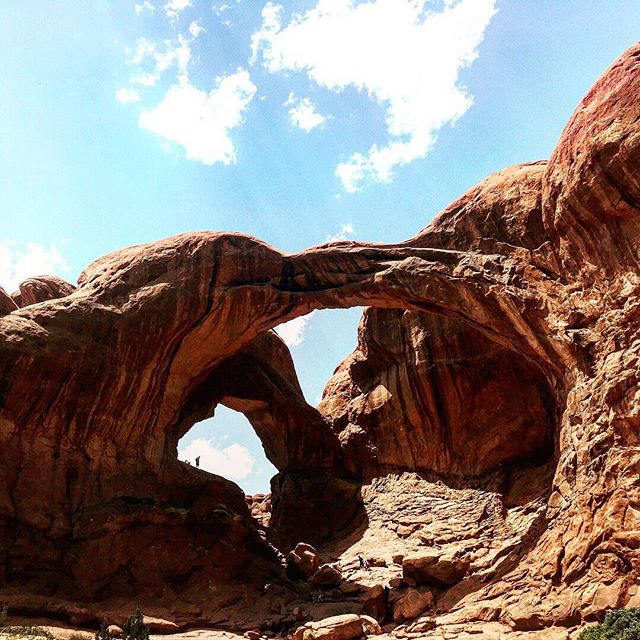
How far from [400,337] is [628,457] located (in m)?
17.7

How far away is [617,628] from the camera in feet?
40.2

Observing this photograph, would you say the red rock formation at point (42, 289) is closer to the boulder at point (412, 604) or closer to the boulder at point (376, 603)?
the boulder at point (376, 603)

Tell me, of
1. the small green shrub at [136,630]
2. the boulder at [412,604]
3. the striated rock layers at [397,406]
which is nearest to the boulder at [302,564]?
the striated rock layers at [397,406]

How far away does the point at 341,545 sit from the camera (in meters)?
27.9

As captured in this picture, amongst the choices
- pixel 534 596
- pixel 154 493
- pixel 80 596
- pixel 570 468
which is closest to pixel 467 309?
pixel 570 468

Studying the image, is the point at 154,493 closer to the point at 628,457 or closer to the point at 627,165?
the point at 628,457

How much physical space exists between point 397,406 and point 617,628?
19067mm

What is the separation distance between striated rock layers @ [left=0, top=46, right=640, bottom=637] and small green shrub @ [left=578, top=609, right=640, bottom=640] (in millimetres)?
998

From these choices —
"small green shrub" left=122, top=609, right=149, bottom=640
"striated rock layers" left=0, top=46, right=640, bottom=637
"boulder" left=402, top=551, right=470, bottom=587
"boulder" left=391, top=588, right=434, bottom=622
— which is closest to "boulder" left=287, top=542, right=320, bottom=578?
"striated rock layers" left=0, top=46, right=640, bottom=637

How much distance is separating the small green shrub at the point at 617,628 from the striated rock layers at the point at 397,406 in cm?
100

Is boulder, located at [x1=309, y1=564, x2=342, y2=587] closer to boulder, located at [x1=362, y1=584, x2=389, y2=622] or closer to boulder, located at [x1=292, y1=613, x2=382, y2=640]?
boulder, located at [x1=362, y1=584, x2=389, y2=622]

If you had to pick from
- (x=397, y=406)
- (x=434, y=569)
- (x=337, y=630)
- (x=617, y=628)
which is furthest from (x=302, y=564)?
(x=617, y=628)

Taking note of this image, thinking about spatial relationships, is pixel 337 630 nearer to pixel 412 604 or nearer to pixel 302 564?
pixel 412 604

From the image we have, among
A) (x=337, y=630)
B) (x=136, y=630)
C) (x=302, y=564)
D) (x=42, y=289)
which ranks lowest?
(x=337, y=630)
